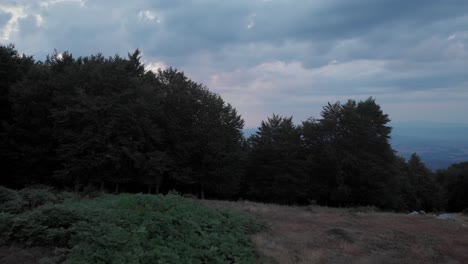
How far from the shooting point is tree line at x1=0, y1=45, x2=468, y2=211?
98.8ft

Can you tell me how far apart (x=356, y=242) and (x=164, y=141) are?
2644cm

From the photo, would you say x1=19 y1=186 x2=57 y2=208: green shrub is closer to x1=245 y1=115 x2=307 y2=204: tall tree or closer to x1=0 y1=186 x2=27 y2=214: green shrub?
x1=0 y1=186 x2=27 y2=214: green shrub

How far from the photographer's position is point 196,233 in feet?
32.2

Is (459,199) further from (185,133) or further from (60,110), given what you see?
(60,110)

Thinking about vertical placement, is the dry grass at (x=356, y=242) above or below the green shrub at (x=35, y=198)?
below

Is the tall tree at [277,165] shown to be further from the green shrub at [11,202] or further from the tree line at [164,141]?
the green shrub at [11,202]

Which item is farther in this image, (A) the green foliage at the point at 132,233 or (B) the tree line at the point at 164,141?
(B) the tree line at the point at 164,141

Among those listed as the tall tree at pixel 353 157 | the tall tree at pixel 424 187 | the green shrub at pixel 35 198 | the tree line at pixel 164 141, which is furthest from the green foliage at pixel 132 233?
the tall tree at pixel 424 187

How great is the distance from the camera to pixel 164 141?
119ft

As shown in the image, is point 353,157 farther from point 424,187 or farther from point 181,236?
point 181,236

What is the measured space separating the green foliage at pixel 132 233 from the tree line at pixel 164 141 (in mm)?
17187

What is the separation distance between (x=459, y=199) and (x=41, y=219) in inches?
2414

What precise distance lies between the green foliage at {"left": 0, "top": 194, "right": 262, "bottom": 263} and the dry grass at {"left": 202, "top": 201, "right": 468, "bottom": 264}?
4.60 ft

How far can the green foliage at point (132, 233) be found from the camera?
7.17 meters
